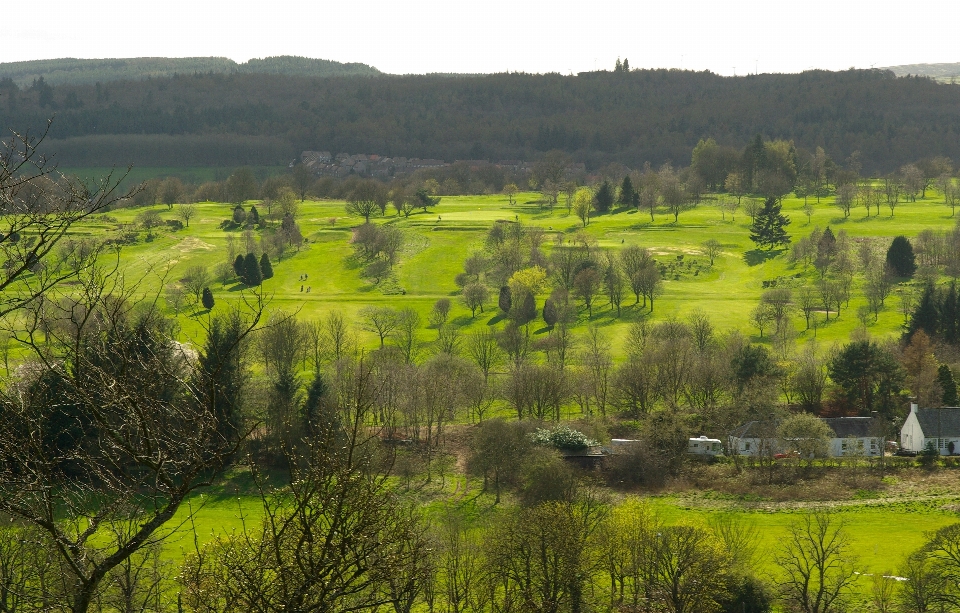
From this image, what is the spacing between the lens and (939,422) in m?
50.3

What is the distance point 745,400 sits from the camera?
53.3 meters

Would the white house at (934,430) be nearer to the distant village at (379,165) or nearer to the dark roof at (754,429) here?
the dark roof at (754,429)

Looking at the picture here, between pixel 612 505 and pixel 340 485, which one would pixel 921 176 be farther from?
pixel 340 485

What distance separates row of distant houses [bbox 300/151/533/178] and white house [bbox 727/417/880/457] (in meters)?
132

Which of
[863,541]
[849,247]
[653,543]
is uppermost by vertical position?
[849,247]

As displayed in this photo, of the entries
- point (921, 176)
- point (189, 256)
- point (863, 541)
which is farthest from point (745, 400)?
point (921, 176)

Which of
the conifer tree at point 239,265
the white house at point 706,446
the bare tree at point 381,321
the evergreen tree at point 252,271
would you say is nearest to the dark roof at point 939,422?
the white house at point 706,446

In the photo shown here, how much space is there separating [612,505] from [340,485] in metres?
32.3

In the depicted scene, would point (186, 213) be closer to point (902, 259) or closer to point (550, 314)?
point (550, 314)

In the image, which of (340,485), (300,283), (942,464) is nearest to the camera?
(340,485)

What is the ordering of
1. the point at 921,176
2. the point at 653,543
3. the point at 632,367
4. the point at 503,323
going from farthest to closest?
the point at 921,176, the point at 503,323, the point at 632,367, the point at 653,543

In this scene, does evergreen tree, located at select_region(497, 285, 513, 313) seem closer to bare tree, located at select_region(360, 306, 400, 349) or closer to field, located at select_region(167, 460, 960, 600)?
bare tree, located at select_region(360, 306, 400, 349)

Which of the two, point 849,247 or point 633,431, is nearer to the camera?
point 633,431

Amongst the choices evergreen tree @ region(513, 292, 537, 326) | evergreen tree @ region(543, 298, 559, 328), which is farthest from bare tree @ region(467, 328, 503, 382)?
evergreen tree @ region(543, 298, 559, 328)
